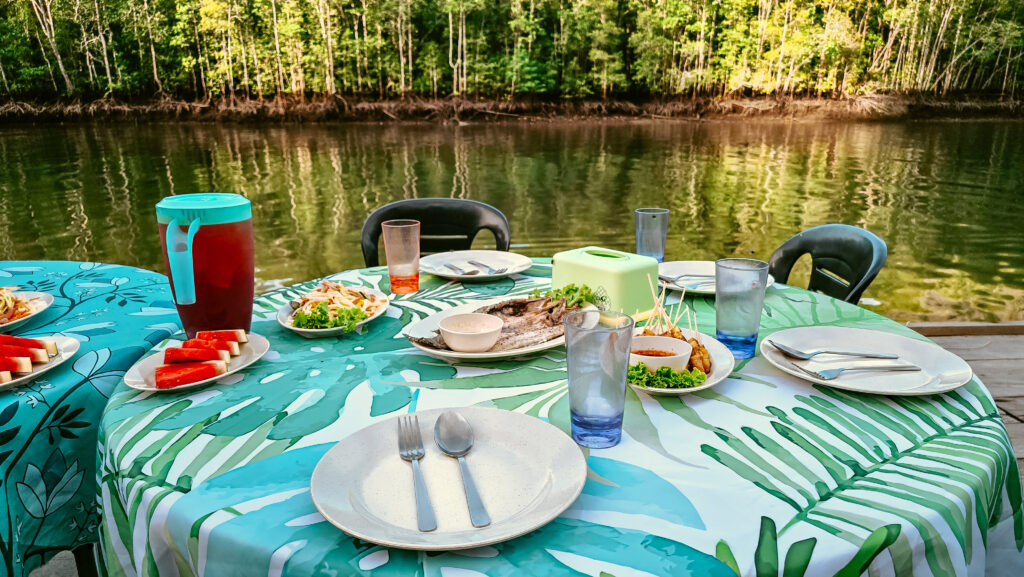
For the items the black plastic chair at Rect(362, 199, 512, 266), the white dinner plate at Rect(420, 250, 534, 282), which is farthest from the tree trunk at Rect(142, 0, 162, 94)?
the white dinner plate at Rect(420, 250, 534, 282)

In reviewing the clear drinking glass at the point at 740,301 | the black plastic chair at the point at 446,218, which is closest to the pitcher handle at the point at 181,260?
the clear drinking glass at the point at 740,301

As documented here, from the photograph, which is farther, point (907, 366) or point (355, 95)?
point (355, 95)

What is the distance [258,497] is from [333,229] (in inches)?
324

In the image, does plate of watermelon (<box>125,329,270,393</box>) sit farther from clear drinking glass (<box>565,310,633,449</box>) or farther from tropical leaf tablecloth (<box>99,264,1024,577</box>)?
clear drinking glass (<box>565,310,633,449</box>)

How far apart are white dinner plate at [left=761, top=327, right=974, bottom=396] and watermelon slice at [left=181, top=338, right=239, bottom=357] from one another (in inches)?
34.3

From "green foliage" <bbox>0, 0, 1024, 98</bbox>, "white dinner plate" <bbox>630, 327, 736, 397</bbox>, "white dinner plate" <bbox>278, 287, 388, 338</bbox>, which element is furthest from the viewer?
"green foliage" <bbox>0, 0, 1024, 98</bbox>

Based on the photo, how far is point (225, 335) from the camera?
104 centimetres

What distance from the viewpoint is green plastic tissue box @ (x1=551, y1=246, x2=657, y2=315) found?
4.06ft

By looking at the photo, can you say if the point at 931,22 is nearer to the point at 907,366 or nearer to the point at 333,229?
the point at 333,229

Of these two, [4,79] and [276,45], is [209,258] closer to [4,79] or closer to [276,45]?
[276,45]

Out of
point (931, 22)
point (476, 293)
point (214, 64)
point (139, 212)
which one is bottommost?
point (139, 212)

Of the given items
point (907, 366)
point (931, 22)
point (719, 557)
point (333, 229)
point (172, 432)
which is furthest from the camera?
point (931, 22)

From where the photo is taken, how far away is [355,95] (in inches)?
1204

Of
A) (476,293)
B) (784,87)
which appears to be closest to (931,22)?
(784,87)
